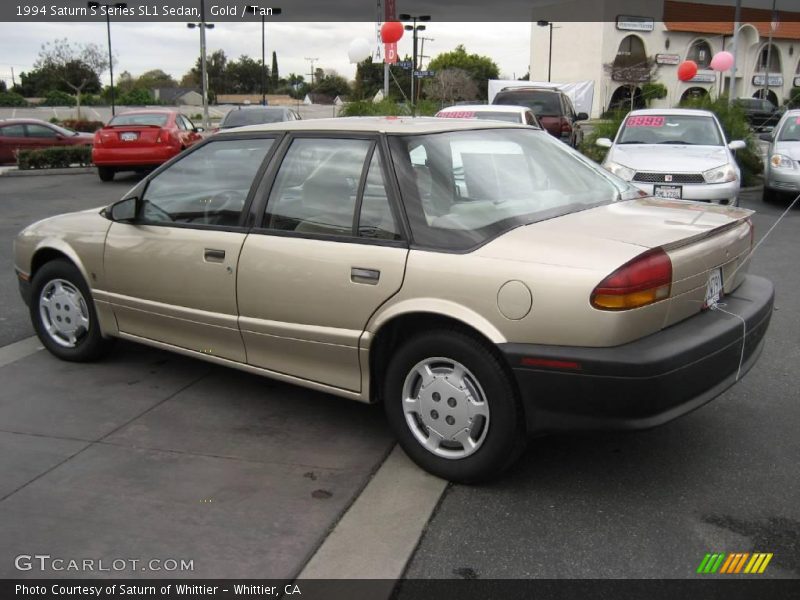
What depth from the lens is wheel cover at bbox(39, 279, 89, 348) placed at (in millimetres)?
5043

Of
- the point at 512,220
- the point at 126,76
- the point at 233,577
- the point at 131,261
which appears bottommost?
the point at 233,577

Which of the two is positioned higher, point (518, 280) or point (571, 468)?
point (518, 280)

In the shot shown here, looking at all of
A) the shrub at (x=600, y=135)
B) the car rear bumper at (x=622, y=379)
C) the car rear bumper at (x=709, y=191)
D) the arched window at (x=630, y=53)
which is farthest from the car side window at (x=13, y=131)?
the arched window at (x=630, y=53)

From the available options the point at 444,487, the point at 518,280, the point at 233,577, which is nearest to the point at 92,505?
the point at 233,577

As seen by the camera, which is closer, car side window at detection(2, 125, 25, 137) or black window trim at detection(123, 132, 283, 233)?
black window trim at detection(123, 132, 283, 233)

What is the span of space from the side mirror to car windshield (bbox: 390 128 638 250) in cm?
178

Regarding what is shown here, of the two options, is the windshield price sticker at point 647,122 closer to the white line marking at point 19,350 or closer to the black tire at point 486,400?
the white line marking at point 19,350

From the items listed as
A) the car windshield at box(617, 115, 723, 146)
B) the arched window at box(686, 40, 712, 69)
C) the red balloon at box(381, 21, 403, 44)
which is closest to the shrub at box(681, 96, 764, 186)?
the car windshield at box(617, 115, 723, 146)

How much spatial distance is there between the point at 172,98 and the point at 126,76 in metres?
7.22

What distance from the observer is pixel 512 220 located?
3.50 metres

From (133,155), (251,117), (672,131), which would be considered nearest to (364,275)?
(672,131)

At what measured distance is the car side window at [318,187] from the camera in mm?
3803

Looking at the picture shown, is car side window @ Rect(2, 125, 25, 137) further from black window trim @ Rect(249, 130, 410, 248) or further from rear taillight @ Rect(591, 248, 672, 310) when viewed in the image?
rear taillight @ Rect(591, 248, 672, 310)

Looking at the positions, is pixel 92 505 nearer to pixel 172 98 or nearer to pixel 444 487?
pixel 444 487
